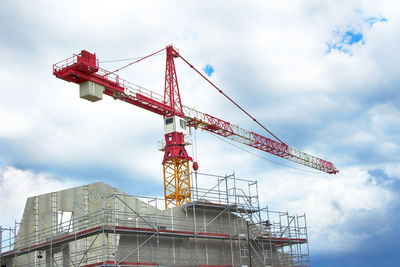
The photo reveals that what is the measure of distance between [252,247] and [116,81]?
2376cm

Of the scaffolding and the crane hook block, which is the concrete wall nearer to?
the scaffolding

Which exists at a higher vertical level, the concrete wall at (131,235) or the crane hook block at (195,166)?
the crane hook block at (195,166)

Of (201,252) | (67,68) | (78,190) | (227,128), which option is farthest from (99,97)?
(227,128)

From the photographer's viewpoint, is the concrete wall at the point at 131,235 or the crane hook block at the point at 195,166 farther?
the crane hook block at the point at 195,166

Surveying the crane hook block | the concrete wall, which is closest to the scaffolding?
the concrete wall

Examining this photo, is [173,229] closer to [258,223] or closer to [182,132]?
[258,223]

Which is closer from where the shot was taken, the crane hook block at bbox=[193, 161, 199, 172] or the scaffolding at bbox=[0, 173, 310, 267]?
the scaffolding at bbox=[0, 173, 310, 267]

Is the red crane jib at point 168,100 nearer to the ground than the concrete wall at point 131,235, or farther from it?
farther from it

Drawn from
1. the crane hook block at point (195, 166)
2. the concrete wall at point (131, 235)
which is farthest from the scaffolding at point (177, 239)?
the crane hook block at point (195, 166)

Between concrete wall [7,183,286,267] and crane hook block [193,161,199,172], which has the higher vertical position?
crane hook block [193,161,199,172]

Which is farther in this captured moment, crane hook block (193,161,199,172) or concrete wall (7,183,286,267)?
crane hook block (193,161,199,172)

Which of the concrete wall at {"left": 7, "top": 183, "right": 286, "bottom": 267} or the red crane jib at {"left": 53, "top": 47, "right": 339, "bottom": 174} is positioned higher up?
the red crane jib at {"left": 53, "top": 47, "right": 339, "bottom": 174}

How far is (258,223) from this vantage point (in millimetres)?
41844

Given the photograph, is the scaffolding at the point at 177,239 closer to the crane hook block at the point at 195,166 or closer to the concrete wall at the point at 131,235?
the concrete wall at the point at 131,235
